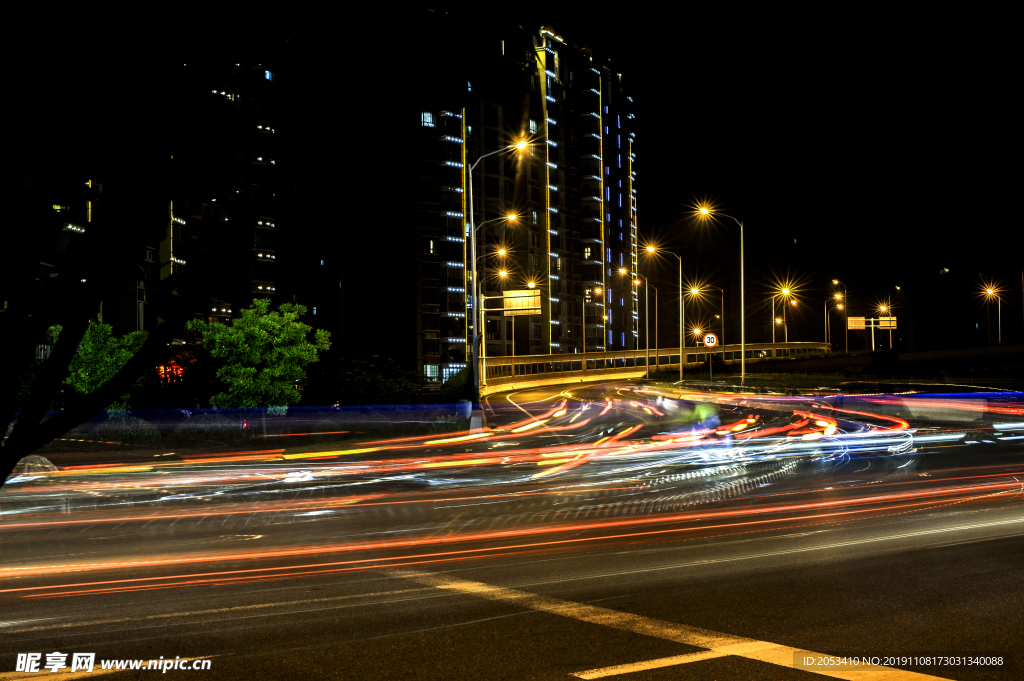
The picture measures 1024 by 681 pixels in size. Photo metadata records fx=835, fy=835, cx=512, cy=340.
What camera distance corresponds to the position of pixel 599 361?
7975 cm

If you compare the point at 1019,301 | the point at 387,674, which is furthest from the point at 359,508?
the point at 1019,301

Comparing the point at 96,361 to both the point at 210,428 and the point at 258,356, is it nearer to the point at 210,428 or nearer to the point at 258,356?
the point at 210,428

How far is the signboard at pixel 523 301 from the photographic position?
1818 inches

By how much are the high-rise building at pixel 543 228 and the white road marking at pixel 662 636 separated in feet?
192

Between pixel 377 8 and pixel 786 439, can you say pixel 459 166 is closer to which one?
pixel 786 439

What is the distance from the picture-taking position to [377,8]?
Answer: 11.1 ft

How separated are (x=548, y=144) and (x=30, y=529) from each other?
9796 centimetres

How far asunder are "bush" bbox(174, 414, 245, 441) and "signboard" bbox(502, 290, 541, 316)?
19.3m

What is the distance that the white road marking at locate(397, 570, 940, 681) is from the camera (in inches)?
223
